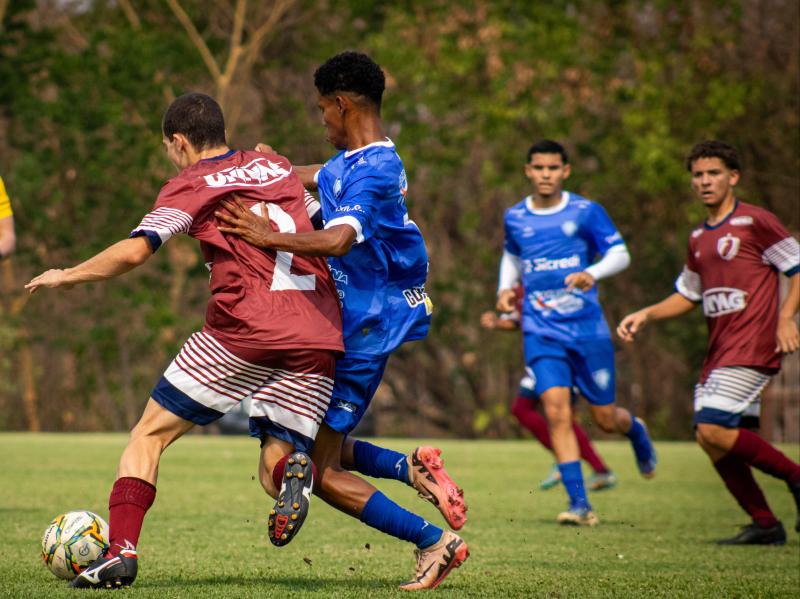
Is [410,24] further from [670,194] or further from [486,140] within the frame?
[670,194]

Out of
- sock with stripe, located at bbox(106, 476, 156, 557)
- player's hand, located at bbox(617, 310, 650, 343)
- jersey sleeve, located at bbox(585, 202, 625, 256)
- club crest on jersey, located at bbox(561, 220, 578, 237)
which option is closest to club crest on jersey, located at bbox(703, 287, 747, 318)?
player's hand, located at bbox(617, 310, 650, 343)

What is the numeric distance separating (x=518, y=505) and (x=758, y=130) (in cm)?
1730

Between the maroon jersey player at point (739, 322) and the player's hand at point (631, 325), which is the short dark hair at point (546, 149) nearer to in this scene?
the maroon jersey player at point (739, 322)

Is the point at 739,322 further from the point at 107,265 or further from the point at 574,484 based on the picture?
the point at 107,265

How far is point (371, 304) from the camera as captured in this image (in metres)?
5.05

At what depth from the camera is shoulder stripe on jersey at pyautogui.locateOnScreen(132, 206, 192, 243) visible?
458 cm

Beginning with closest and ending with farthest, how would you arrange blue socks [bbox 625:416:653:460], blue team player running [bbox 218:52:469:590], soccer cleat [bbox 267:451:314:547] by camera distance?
soccer cleat [bbox 267:451:314:547] → blue team player running [bbox 218:52:469:590] → blue socks [bbox 625:416:653:460]

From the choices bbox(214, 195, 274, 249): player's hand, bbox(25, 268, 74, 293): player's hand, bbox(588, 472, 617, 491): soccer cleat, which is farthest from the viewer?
bbox(588, 472, 617, 491): soccer cleat

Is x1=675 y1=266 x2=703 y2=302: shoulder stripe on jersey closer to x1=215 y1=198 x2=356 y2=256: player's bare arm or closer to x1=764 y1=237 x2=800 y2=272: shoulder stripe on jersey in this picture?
x1=764 y1=237 x2=800 y2=272: shoulder stripe on jersey

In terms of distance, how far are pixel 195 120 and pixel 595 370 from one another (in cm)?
426

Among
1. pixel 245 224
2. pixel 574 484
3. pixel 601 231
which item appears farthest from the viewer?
pixel 601 231

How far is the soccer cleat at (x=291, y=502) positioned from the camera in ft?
14.9

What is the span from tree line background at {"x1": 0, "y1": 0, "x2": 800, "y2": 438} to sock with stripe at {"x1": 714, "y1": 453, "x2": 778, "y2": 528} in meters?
16.3

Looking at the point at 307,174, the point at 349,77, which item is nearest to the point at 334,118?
the point at 349,77
